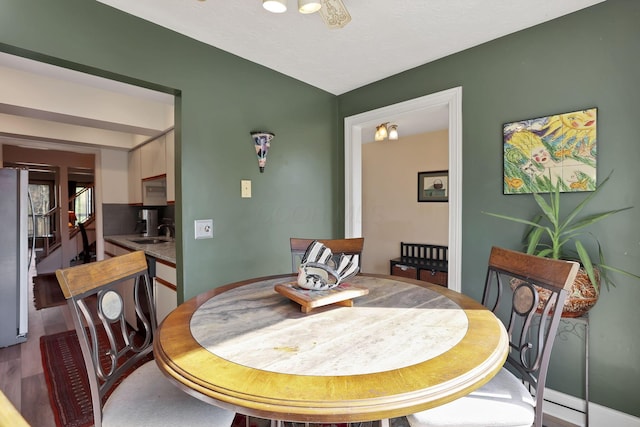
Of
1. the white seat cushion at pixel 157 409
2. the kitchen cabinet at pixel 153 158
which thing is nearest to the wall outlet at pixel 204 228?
the white seat cushion at pixel 157 409

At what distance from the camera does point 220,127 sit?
224cm

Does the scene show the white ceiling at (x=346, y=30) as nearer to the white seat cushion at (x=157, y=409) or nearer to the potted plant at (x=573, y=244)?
the potted plant at (x=573, y=244)

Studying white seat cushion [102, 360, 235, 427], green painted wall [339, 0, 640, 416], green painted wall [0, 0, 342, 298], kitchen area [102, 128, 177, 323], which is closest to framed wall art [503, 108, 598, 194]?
green painted wall [339, 0, 640, 416]

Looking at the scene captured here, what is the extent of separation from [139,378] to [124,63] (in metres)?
1.67

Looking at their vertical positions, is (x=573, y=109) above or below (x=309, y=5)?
below

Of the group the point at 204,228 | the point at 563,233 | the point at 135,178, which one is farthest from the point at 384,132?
the point at 135,178

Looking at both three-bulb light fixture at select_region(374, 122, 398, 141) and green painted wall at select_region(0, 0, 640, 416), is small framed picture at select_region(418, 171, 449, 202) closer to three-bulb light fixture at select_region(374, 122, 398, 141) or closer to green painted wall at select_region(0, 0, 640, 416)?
three-bulb light fixture at select_region(374, 122, 398, 141)

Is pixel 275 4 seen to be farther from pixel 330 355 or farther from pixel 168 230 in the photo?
pixel 168 230

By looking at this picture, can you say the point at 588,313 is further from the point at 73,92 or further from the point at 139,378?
the point at 73,92

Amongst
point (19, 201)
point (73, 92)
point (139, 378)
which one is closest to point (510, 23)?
point (139, 378)

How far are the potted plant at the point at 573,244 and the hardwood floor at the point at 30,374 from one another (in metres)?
2.93

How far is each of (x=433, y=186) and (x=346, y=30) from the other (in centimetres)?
301

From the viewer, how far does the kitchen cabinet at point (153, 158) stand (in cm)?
332

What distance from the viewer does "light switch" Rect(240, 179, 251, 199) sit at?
2.38 m
